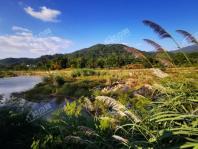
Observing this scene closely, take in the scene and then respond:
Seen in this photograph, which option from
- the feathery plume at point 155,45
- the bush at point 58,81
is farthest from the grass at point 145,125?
the bush at point 58,81

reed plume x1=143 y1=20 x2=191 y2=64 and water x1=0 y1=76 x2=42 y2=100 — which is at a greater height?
reed plume x1=143 y1=20 x2=191 y2=64

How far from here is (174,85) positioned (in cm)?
412

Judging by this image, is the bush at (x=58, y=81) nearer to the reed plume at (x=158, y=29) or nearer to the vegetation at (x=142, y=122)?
the vegetation at (x=142, y=122)

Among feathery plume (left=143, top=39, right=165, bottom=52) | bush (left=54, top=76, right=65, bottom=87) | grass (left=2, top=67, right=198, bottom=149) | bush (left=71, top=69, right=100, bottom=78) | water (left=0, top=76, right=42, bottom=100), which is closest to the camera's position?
grass (left=2, top=67, right=198, bottom=149)

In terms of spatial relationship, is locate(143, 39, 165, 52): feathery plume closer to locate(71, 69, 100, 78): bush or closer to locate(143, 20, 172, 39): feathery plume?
locate(143, 20, 172, 39): feathery plume

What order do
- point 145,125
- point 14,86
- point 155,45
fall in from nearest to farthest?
point 145,125 < point 155,45 < point 14,86

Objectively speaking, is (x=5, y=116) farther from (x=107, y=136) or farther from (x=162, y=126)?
(x=162, y=126)

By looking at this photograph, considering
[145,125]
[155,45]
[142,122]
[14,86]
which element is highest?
[155,45]

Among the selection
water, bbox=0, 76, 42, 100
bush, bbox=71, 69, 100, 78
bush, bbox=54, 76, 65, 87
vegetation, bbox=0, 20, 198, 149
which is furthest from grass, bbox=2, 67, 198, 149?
bush, bbox=71, 69, 100, 78

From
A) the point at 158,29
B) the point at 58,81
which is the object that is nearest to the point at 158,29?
the point at 158,29

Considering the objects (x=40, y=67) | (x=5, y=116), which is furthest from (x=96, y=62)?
(x=5, y=116)

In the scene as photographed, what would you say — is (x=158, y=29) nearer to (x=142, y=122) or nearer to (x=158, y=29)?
(x=158, y=29)

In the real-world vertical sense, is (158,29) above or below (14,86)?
above

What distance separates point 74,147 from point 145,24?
1.79 metres
